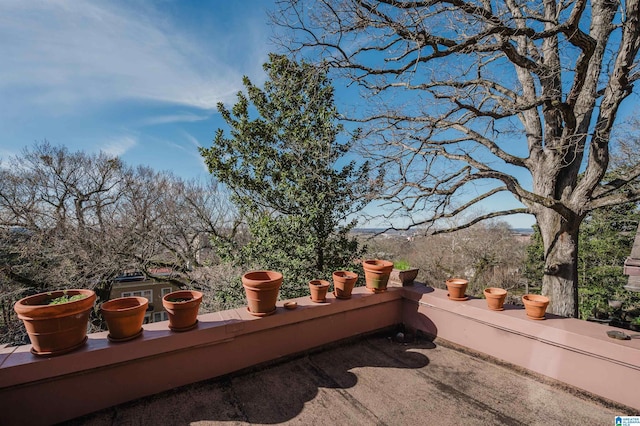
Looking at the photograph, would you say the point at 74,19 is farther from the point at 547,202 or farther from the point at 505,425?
the point at 547,202

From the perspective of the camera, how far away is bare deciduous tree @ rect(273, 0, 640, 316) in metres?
3.02

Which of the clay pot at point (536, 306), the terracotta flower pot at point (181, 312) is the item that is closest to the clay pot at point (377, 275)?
the clay pot at point (536, 306)

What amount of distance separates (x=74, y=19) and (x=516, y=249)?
20.3 metres

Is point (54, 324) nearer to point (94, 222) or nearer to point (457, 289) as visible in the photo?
point (457, 289)

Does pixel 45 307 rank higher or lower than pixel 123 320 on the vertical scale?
higher

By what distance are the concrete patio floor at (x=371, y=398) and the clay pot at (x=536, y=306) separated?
0.46 metres

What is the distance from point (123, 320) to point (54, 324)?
0.99ft

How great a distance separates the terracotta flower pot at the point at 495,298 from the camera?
7.47 feet

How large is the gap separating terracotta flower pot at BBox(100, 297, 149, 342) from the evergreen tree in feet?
10.9

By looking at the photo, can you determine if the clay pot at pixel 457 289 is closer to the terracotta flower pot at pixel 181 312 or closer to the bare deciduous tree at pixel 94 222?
the terracotta flower pot at pixel 181 312

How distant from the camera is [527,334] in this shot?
2061 mm

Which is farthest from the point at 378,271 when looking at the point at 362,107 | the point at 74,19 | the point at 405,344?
the point at 74,19

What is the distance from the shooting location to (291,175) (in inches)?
208

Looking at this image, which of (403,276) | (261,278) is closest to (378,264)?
(403,276)
